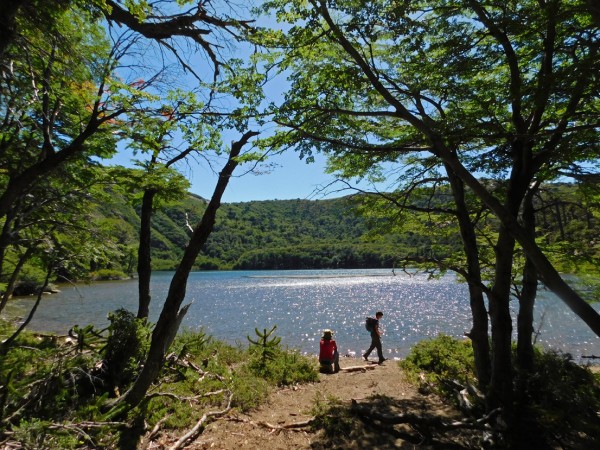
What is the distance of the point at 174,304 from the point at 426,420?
5.04 meters

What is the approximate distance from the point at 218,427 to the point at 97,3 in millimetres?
6881

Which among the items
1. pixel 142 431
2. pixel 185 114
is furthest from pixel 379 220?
pixel 142 431

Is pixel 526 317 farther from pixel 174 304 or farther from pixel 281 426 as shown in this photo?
pixel 174 304

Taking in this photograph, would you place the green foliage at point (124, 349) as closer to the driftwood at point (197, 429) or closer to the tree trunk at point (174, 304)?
the tree trunk at point (174, 304)

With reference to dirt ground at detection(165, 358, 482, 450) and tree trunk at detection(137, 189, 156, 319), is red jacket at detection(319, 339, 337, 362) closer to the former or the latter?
dirt ground at detection(165, 358, 482, 450)

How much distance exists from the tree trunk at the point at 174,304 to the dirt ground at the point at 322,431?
60.1 inches

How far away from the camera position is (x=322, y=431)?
21.5ft

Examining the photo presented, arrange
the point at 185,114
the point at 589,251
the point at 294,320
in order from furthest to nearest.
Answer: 1. the point at 294,320
2. the point at 589,251
3. the point at 185,114

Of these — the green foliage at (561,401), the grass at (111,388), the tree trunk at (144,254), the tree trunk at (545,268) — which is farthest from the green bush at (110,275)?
the tree trunk at (545,268)

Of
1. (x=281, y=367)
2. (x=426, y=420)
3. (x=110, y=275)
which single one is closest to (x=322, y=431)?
(x=426, y=420)

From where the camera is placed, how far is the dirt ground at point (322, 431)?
6051 millimetres

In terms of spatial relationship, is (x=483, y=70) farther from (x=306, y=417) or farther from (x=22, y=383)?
(x=22, y=383)

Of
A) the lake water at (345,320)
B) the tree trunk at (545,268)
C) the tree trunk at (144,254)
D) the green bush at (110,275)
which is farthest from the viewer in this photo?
the green bush at (110,275)

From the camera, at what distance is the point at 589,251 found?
933cm
